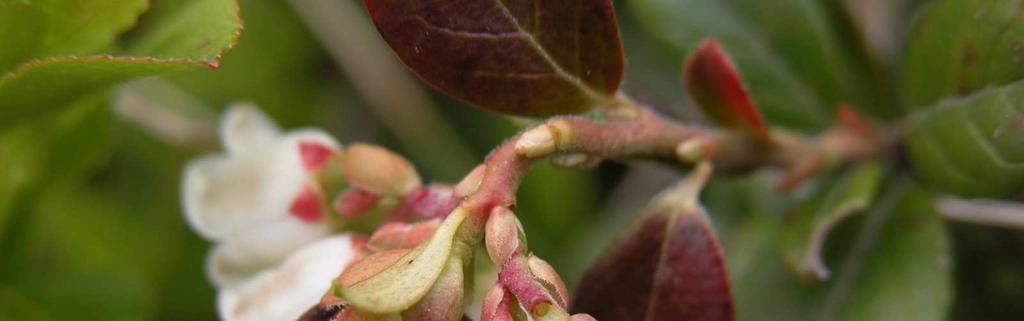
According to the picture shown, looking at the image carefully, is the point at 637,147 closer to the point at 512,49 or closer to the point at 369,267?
the point at 512,49

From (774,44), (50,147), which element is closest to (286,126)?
(50,147)

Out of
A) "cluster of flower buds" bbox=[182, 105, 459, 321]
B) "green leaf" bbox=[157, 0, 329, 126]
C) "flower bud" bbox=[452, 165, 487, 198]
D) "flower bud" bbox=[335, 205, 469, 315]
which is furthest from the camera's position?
"green leaf" bbox=[157, 0, 329, 126]

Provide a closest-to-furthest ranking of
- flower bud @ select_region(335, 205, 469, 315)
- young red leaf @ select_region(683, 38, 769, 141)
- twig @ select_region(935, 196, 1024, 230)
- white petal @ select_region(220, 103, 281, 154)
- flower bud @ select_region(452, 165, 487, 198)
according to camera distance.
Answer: flower bud @ select_region(335, 205, 469, 315), flower bud @ select_region(452, 165, 487, 198), young red leaf @ select_region(683, 38, 769, 141), white petal @ select_region(220, 103, 281, 154), twig @ select_region(935, 196, 1024, 230)

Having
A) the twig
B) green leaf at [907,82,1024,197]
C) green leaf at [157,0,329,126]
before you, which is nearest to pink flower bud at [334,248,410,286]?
green leaf at [907,82,1024,197]

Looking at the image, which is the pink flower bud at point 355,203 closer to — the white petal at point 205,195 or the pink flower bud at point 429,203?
the pink flower bud at point 429,203

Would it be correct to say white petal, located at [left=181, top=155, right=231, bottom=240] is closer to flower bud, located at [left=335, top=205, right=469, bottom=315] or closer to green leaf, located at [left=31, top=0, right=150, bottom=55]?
green leaf, located at [left=31, top=0, right=150, bottom=55]
